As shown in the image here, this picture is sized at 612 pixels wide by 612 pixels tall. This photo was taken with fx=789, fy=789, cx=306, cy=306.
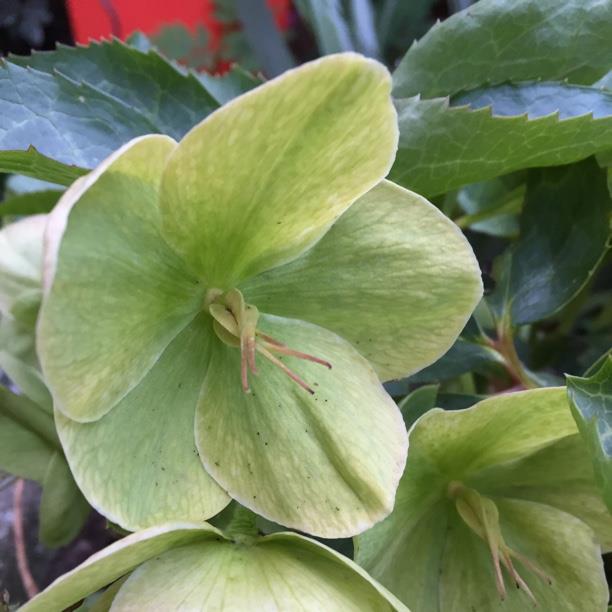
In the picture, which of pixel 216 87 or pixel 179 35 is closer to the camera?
pixel 216 87

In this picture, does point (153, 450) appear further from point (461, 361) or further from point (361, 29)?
point (361, 29)

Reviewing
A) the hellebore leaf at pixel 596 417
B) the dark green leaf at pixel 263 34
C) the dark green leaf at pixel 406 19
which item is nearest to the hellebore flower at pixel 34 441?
the hellebore leaf at pixel 596 417

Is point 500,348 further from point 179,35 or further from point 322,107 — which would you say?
point 179,35

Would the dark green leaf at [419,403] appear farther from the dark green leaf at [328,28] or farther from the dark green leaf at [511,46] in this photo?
the dark green leaf at [328,28]

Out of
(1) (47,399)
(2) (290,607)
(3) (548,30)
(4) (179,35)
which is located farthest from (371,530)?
(4) (179,35)

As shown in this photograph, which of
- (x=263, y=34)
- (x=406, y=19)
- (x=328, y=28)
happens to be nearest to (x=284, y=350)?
(x=328, y=28)

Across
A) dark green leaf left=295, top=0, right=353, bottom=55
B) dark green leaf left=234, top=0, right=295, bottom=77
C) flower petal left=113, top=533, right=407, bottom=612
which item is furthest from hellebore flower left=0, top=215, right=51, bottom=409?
dark green leaf left=234, top=0, right=295, bottom=77

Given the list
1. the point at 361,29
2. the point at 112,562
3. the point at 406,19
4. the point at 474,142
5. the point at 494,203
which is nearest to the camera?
the point at 112,562
